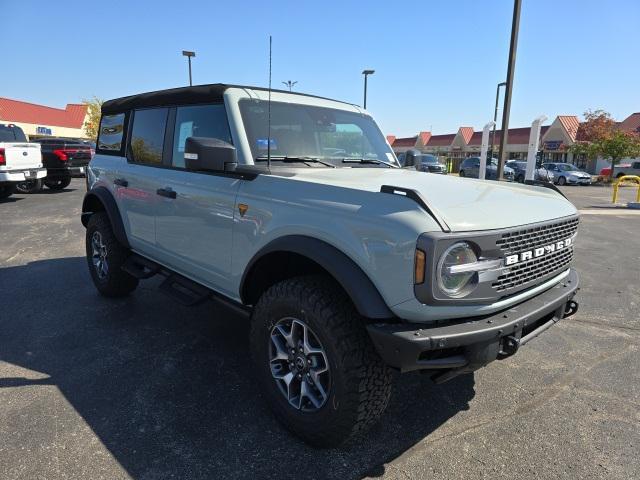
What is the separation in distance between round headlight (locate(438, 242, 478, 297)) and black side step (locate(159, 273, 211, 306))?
193 cm

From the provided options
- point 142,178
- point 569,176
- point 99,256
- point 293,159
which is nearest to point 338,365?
point 293,159

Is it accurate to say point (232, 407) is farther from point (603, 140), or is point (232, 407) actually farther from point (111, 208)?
point (603, 140)

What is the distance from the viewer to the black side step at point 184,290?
342 centimetres

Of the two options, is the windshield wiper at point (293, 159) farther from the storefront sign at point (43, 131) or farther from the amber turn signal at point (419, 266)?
the storefront sign at point (43, 131)

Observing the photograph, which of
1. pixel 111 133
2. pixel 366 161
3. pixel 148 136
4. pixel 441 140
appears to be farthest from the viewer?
pixel 441 140

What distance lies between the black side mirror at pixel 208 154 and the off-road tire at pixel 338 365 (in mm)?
837

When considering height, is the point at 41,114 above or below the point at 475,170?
above

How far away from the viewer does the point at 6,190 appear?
12.8m

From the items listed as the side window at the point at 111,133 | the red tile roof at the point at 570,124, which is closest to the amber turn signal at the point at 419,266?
the side window at the point at 111,133

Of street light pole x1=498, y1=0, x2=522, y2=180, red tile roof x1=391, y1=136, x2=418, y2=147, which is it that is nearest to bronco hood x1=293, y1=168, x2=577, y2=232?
street light pole x1=498, y1=0, x2=522, y2=180

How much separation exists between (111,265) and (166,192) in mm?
1556

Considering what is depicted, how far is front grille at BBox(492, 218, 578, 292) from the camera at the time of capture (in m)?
2.28

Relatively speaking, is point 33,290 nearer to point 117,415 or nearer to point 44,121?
point 117,415

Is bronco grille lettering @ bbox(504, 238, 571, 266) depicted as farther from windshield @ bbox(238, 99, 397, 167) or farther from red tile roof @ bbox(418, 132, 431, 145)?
red tile roof @ bbox(418, 132, 431, 145)
